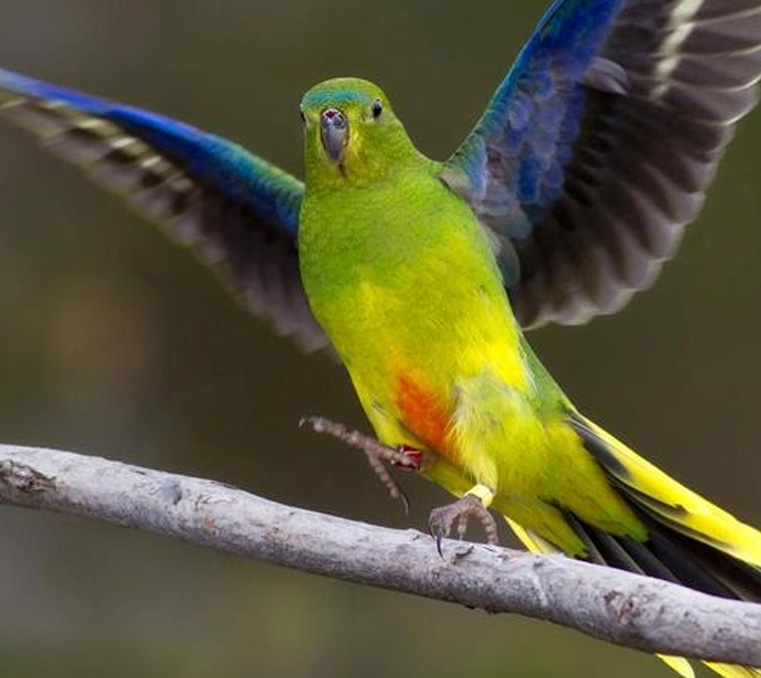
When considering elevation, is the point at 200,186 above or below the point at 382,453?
above

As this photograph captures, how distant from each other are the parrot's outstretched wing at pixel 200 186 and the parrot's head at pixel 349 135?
368mm

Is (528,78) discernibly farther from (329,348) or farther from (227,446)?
(227,446)

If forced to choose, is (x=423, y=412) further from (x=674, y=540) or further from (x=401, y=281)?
(x=674, y=540)

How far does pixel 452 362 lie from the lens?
3580 mm

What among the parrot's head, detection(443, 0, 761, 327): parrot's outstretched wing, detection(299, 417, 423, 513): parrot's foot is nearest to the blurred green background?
detection(443, 0, 761, 327): parrot's outstretched wing

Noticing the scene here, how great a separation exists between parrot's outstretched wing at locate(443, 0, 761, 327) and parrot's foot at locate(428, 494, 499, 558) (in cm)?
73

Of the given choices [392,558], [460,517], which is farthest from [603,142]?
[392,558]

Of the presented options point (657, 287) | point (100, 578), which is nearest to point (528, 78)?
point (657, 287)

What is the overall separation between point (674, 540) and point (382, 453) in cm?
62

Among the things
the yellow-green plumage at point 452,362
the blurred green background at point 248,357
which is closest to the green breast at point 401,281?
the yellow-green plumage at point 452,362

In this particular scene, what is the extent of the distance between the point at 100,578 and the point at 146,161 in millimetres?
2585

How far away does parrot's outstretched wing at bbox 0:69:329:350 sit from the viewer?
4.09 m

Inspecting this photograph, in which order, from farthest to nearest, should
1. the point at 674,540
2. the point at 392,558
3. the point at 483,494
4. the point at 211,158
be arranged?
the point at 211,158, the point at 674,540, the point at 483,494, the point at 392,558

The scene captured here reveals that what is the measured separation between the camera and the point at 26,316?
21.0 ft
